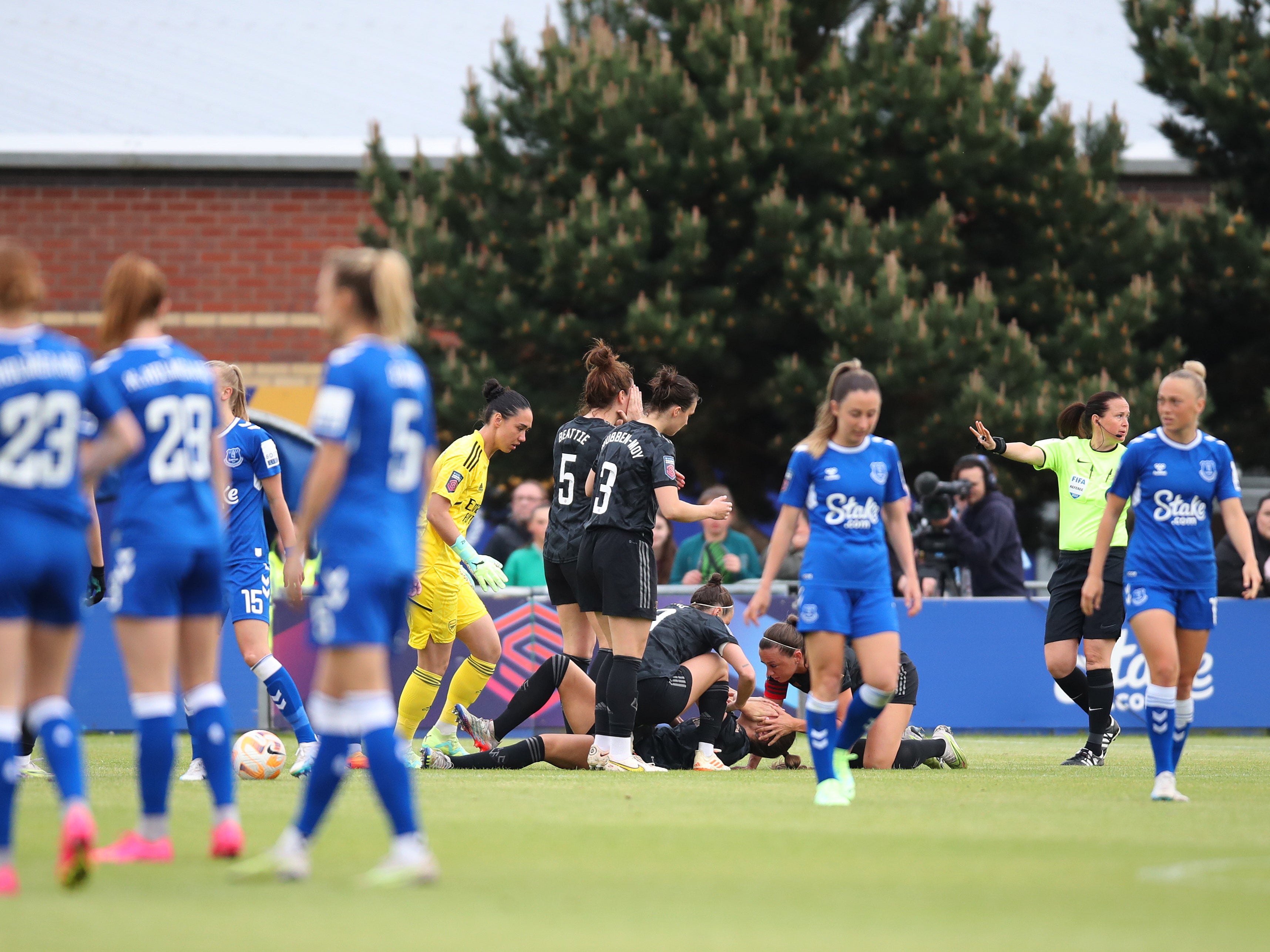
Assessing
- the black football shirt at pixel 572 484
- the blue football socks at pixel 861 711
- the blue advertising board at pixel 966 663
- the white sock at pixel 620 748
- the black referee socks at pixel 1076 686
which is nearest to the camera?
the blue football socks at pixel 861 711

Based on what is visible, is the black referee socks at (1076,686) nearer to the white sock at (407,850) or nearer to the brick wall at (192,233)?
the white sock at (407,850)

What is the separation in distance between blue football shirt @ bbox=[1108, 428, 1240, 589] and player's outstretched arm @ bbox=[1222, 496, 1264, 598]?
0.97ft

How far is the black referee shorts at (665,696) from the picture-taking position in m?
10.5

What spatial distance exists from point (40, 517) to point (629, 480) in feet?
17.1

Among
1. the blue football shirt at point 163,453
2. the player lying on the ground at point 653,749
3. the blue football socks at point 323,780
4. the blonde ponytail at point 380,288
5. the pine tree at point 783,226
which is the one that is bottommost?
the player lying on the ground at point 653,749

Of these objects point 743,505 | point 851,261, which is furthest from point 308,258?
point 851,261

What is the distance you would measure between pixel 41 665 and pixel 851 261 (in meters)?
13.8

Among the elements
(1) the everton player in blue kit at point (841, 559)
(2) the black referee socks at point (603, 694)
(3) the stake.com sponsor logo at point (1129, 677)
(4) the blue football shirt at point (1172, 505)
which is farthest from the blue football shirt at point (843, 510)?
(3) the stake.com sponsor logo at point (1129, 677)

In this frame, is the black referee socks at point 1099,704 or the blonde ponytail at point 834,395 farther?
the black referee socks at point 1099,704

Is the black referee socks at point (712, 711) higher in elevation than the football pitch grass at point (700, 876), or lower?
lower

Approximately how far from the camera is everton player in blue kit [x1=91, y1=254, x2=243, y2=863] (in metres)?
5.52

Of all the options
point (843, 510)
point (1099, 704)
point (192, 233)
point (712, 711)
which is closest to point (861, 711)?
point (843, 510)

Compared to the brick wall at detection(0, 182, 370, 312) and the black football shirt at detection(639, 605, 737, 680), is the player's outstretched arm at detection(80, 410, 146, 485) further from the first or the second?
the brick wall at detection(0, 182, 370, 312)

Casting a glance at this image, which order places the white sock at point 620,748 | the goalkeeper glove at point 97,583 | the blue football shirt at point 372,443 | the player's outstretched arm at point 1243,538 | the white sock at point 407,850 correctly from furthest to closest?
the white sock at point 620,748
the player's outstretched arm at point 1243,538
the goalkeeper glove at point 97,583
the blue football shirt at point 372,443
the white sock at point 407,850
